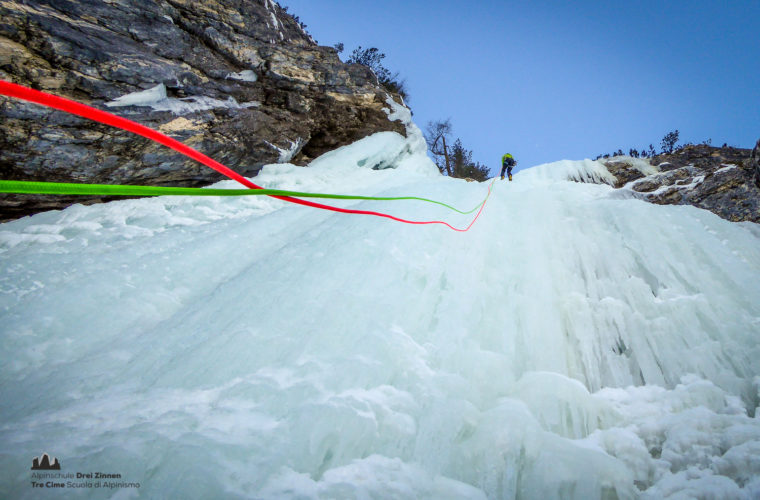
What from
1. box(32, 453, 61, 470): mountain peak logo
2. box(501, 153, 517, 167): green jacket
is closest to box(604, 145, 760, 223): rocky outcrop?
box(501, 153, 517, 167): green jacket

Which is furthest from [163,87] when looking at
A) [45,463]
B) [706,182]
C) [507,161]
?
[706,182]

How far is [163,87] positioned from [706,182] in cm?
828

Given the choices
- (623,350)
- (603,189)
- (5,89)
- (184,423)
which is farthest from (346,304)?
(603,189)

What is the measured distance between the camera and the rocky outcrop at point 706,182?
13.5ft

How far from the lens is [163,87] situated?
373 cm

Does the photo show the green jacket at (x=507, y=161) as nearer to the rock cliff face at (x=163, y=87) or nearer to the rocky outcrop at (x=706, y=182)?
the rocky outcrop at (x=706, y=182)

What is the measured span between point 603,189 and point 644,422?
5581mm

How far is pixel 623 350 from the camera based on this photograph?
1.97 meters

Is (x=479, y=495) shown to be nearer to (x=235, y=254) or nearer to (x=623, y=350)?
(x=623, y=350)

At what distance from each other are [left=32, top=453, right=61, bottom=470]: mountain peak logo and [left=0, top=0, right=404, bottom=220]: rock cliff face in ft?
11.3
